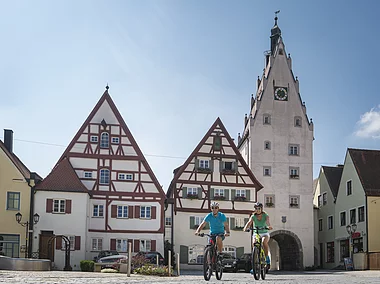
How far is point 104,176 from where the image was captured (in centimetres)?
4731

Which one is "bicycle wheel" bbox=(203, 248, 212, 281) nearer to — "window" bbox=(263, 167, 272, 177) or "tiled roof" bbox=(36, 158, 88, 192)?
"tiled roof" bbox=(36, 158, 88, 192)

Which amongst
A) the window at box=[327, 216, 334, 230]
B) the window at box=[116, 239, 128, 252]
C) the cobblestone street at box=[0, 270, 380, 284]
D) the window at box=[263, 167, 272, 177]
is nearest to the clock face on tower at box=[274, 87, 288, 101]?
the window at box=[263, 167, 272, 177]

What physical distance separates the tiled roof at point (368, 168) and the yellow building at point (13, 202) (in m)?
25.7

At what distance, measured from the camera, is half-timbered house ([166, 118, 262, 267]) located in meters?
50.2

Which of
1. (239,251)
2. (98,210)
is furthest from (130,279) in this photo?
(239,251)

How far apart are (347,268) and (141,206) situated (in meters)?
15.4

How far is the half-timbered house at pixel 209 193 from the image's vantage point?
50.2 m

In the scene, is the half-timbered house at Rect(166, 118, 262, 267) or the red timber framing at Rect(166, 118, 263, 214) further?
the red timber framing at Rect(166, 118, 263, 214)

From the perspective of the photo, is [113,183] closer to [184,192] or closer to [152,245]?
[152,245]

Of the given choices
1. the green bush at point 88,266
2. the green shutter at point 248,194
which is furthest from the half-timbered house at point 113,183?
the green bush at point 88,266

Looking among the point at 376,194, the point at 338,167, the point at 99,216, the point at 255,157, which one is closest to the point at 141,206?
the point at 99,216

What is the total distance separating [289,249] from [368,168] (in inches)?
423

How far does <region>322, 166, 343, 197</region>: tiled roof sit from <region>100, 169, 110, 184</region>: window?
22.0 m

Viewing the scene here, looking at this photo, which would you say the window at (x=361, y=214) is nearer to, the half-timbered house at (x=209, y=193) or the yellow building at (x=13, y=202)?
the half-timbered house at (x=209, y=193)
